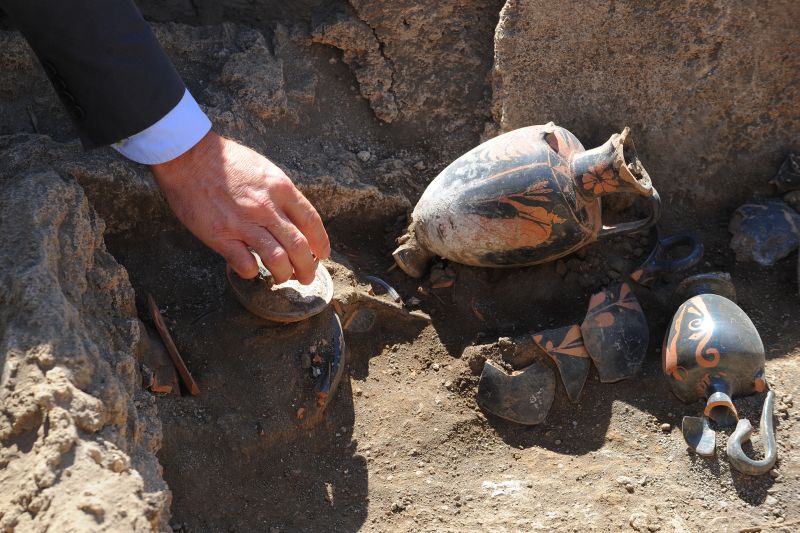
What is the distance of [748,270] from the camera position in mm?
3172

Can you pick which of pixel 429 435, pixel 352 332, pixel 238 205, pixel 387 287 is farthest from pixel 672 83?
pixel 238 205

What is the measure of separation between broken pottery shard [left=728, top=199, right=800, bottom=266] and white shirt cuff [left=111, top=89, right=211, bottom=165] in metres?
2.23

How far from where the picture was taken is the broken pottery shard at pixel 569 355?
281cm

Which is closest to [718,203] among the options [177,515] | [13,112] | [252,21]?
[252,21]

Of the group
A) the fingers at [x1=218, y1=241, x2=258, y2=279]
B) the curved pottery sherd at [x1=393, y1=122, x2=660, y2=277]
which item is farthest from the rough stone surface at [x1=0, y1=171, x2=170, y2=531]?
the curved pottery sherd at [x1=393, y1=122, x2=660, y2=277]

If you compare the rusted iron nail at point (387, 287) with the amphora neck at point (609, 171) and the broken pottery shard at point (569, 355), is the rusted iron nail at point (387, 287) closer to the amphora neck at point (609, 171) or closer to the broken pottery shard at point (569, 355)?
the broken pottery shard at point (569, 355)

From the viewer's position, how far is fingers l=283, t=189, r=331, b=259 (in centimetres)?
223

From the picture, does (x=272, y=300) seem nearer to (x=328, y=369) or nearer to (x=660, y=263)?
(x=328, y=369)

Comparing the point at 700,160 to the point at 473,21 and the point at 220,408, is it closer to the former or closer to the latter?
the point at 473,21

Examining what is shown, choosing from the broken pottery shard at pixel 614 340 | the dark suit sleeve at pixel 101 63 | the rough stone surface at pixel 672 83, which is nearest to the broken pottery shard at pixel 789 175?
the rough stone surface at pixel 672 83

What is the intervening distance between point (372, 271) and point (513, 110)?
3.06 ft

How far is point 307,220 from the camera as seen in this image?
2.26m

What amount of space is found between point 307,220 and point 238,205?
216mm

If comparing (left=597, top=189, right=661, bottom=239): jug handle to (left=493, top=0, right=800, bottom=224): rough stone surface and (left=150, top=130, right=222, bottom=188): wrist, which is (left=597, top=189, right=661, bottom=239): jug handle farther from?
(left=150, top=130, right=222, bottom=188): wrist
